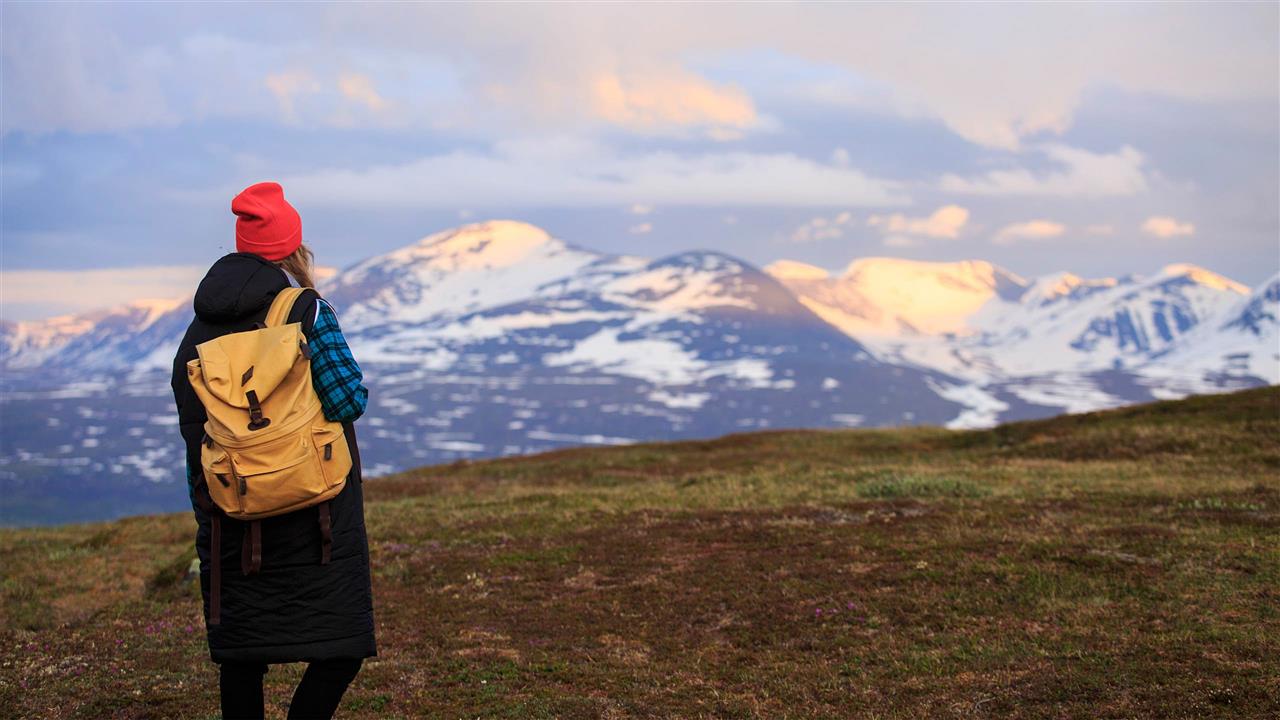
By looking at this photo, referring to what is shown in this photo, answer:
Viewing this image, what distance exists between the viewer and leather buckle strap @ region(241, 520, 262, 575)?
7.26 meters

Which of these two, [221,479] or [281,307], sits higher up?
[281,307]

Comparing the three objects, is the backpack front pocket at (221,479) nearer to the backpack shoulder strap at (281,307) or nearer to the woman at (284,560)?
the woman at (284,560)

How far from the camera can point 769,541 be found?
20625 mm

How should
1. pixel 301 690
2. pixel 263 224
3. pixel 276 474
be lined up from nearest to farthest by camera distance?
pixel 276 474, pixel 301 690, pixel 263 224

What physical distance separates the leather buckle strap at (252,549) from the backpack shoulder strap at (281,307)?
4.68 feet

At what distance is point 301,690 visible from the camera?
7.57 m

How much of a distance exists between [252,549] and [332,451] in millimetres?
910

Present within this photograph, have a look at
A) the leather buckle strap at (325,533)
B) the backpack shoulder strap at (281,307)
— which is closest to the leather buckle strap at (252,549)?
the leather buckle strap at (325,533)

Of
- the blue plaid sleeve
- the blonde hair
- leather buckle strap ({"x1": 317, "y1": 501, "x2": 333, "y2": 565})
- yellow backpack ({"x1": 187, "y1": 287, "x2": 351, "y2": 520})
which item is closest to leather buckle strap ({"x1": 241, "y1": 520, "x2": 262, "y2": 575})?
yellow backpack ({"x1": 187, "y1": 287, "x2": 351, "y2": 520})

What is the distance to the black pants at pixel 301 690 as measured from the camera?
7.53 m

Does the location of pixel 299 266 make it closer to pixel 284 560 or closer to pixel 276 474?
pixel 276 474

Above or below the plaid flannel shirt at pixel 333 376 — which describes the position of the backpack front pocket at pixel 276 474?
below

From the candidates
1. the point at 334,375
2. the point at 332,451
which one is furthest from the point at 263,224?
the point at 332,451

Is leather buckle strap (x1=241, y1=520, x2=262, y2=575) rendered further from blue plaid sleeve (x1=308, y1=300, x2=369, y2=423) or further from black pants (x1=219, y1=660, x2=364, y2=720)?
blue plaid sleeve (x1=308, y1=300, x2=369, y2=423)
